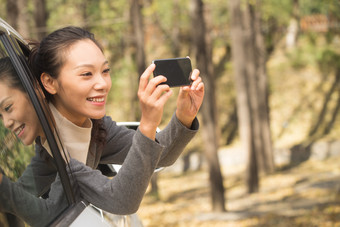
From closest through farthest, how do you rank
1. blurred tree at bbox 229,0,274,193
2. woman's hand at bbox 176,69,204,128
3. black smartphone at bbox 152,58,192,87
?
1. black smartphone at bbox 152,58,192,87
2. woman's hand at bbox 176,69,204,128
3. blurred tree at bbox 229,0,274,193

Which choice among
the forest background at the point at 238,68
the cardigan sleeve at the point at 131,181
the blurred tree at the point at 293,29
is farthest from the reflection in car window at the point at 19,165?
the blurred tree at the point at 293,29

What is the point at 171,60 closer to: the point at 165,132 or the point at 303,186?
the point at 165,132

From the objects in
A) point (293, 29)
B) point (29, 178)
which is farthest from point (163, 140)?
point (293, 29)

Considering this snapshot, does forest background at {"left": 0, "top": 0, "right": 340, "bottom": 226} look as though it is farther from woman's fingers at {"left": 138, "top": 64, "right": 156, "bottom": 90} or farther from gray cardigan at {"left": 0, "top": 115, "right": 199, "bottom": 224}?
woman's fingers at {"left": 138, "top": 64, "right": 156, "bottom": 90}

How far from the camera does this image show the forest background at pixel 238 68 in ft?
44.0

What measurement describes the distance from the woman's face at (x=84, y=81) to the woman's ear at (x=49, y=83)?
0.01 metres

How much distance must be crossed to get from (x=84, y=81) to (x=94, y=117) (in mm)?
141

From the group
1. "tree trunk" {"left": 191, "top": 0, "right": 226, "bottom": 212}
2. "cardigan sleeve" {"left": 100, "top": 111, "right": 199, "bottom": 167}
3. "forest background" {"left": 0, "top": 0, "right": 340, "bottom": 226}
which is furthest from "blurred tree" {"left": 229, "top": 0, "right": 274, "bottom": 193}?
"cardigan sleeve" {"left": 100, "top": 111, "right": 199, "bottom": 167}

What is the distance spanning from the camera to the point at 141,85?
1.75m

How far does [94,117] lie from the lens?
1.96 m

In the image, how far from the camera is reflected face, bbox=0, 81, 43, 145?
5.32 ft

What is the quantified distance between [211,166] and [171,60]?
1146 cm

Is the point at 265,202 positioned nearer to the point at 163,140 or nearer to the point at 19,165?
the point at 163,140

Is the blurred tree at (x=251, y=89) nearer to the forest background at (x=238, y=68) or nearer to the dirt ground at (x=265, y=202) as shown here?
the forest background at (x=238, y=68)
